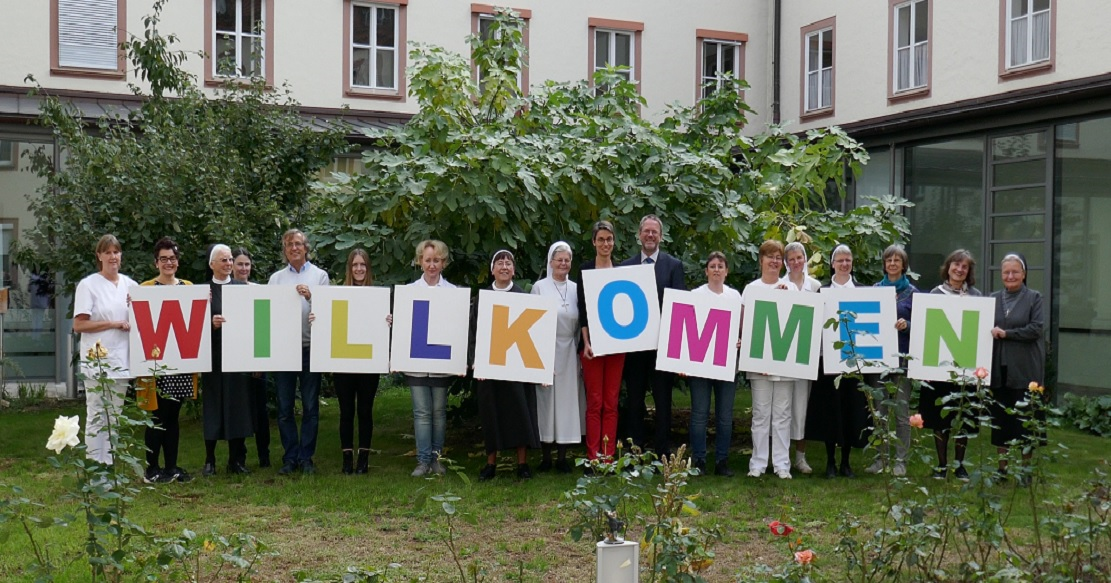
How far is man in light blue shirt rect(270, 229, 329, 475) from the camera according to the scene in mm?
9820

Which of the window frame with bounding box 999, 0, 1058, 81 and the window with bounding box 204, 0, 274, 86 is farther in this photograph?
the window with bounding box 204, 0, 274, 86

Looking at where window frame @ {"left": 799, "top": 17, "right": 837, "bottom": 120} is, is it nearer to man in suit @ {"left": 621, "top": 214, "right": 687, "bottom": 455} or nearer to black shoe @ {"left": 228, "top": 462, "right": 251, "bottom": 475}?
man in suit @ {"left": 621, "top": 214, "right": 687, "bottom": 455}

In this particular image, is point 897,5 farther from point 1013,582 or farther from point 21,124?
point 1013,582

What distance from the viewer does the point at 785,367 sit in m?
9.73

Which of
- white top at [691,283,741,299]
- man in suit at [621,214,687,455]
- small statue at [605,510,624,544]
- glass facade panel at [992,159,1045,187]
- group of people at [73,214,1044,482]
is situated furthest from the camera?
glass facade panel at [992,159,1045,187]

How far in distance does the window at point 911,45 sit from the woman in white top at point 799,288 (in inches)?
412

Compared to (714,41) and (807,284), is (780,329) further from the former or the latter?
(714,41)

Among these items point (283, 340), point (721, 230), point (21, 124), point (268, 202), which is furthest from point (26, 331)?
point (721, 230)

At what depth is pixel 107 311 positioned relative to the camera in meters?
9.27

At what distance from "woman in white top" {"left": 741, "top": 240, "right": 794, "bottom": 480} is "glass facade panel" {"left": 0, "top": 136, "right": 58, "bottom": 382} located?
37.2 ft

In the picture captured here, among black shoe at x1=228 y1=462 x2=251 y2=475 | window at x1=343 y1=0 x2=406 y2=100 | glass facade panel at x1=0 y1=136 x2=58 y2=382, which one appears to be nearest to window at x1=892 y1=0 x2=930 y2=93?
window at x1=343 y1=0 x2=406 y2=100

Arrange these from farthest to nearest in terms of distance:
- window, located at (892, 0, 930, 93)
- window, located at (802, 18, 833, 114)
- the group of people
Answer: window, located at (802, 18, 833, 114) < window, located at (892, 0, 930, 93) < the group of people

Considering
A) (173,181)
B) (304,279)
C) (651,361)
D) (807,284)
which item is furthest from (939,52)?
(304,279)

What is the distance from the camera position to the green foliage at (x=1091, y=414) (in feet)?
46.8
